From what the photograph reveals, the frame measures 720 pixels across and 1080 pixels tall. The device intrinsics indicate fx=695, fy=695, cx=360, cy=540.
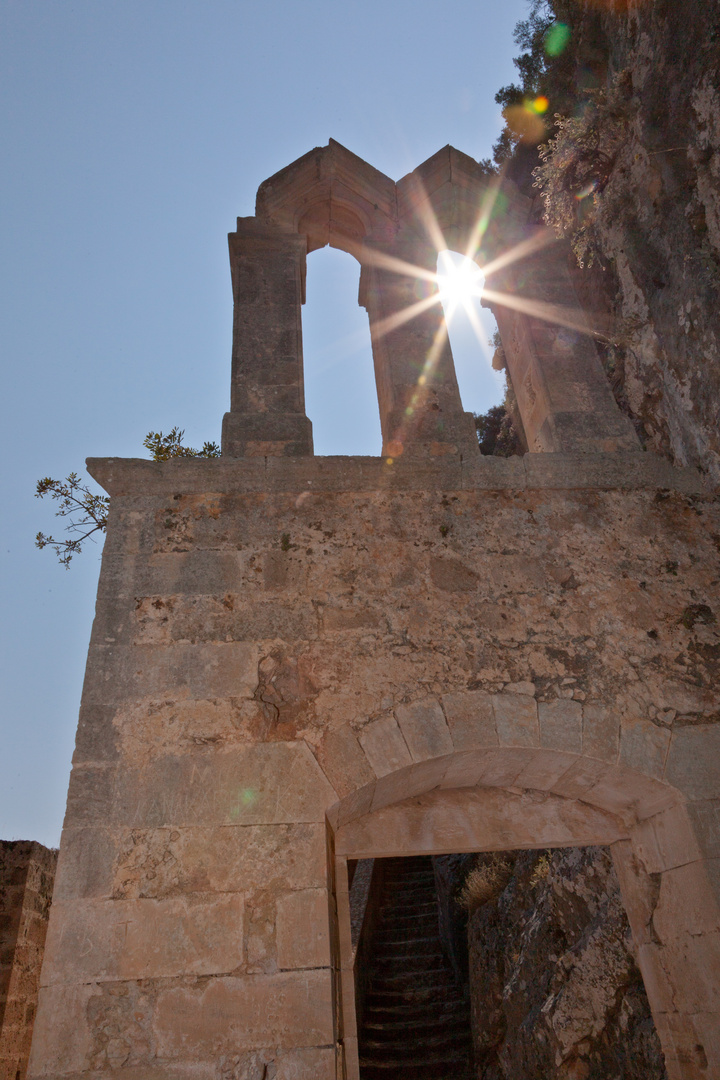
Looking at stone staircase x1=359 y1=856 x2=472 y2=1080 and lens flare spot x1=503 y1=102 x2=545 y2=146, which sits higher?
lens flare spot x1=503 y1=102 x2=545 y2=146

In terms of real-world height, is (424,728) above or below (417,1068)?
above

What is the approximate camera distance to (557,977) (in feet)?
19.3

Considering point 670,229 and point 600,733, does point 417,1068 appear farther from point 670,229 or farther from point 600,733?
point 670,229

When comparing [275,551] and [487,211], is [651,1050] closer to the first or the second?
[275,551]

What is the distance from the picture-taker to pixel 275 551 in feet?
12.7

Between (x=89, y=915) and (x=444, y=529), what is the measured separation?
2552 millimetres

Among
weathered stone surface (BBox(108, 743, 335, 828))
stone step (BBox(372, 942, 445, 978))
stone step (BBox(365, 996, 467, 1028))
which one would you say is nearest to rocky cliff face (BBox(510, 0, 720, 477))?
weathered stone surface (BBox(108, 743, 335, 828))

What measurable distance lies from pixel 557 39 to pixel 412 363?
6243mm

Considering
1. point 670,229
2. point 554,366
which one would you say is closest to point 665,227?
point 670,229

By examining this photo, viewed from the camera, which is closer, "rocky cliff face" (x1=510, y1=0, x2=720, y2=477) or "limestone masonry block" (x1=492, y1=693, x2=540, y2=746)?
"limestone masonry block" (x1=492, y1=693, x2=540, y2=746)

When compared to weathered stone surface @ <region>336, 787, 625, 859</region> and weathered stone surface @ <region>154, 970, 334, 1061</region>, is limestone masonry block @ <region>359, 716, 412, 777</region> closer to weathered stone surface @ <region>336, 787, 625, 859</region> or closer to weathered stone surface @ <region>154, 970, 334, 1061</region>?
weathered stone surface @ <region>336, 787, 625, 859</region>

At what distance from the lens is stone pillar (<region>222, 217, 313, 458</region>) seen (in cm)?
432

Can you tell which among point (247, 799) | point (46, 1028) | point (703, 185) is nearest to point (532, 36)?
point (703, 185)

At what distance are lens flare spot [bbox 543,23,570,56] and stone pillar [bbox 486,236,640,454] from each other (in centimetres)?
421
